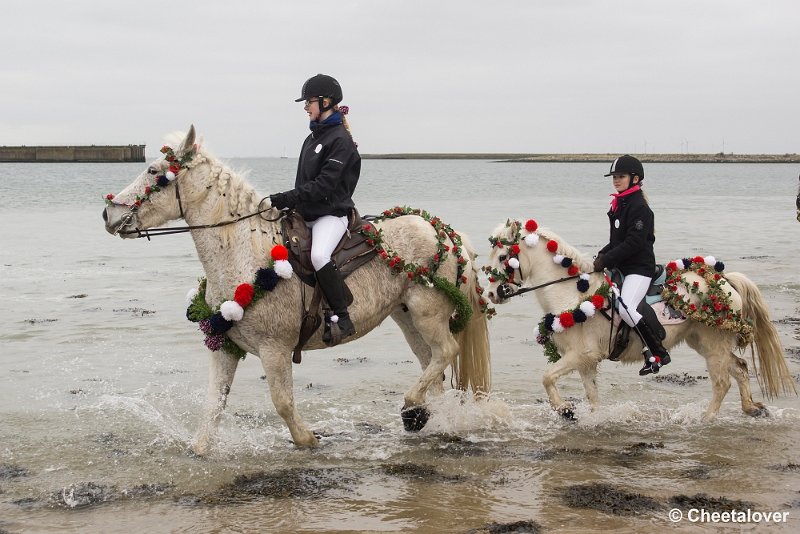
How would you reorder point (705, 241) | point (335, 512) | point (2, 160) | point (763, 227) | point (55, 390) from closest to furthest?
point (335, 512)
point (55, 390)
point (705, 241)
point (763, 227)
point (2, 160)

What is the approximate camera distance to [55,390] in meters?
9.84

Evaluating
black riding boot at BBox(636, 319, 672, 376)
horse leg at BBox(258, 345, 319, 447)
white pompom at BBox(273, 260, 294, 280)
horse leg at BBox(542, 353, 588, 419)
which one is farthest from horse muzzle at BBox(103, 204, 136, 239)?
black riding boot at BBox(636, 319, 672, 376)

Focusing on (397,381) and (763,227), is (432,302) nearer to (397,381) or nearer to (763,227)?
(397,381)

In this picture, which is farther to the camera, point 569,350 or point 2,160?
point 2,160

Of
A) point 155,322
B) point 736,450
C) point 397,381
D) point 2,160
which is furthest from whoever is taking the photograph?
point 2,160

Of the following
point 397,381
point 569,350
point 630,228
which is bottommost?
point 397,381

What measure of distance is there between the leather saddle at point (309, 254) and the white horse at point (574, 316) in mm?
1473

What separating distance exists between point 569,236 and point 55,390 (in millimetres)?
21663

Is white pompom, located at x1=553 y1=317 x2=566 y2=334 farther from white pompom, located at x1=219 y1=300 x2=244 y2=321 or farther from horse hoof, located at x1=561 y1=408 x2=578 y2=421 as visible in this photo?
white pompom, located at x1=219 y1=300 x2=244 y2=321

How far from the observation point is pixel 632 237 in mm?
8453

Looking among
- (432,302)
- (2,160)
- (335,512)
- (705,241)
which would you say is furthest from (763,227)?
(2,160)

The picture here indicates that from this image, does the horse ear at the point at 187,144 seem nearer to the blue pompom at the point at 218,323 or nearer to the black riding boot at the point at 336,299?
the blue pompom at the point at 218,323

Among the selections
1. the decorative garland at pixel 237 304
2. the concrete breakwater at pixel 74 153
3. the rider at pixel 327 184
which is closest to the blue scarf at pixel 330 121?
the rider at pixel 327 184

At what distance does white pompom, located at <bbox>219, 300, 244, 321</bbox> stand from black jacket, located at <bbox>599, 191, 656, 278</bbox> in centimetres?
355
